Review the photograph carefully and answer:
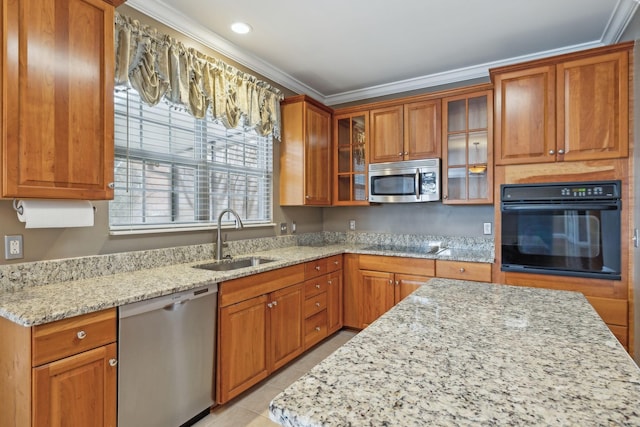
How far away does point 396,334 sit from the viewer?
3.45 ft

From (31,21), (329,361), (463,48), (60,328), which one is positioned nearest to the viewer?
(329,361)

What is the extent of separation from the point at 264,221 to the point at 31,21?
89.0 inches

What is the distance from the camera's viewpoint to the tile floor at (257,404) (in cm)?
211

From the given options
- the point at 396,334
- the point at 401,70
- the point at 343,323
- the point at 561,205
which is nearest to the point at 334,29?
the point at 401,70

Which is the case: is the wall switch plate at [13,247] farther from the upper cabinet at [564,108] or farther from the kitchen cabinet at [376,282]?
the upper cabinet at [564,108]

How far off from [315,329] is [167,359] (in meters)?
1.52

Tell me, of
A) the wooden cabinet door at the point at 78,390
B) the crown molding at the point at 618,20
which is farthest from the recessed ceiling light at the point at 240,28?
the crown molding at the point at 618,20

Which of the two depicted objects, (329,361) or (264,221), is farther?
(264,221)

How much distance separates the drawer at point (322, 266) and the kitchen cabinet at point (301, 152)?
2.09 ft

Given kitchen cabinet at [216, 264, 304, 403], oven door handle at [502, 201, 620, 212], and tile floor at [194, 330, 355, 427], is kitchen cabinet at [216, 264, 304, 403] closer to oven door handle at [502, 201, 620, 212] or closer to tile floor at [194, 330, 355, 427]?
tile floor at [194, 330, 355, 427]

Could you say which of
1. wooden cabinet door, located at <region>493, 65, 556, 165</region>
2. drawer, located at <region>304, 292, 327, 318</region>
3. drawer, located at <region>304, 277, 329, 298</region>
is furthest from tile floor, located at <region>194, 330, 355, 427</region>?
wooden cabinet door, located at <region>493, 65, 556, 165</region>

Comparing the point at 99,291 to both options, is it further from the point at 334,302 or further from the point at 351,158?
the point at 351,158

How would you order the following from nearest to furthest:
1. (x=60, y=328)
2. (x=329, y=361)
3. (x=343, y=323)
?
(x=329, y=361)
(x=60, y=328)
(x=343, y=323)

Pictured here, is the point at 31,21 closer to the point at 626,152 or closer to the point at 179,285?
the point at 179,285
